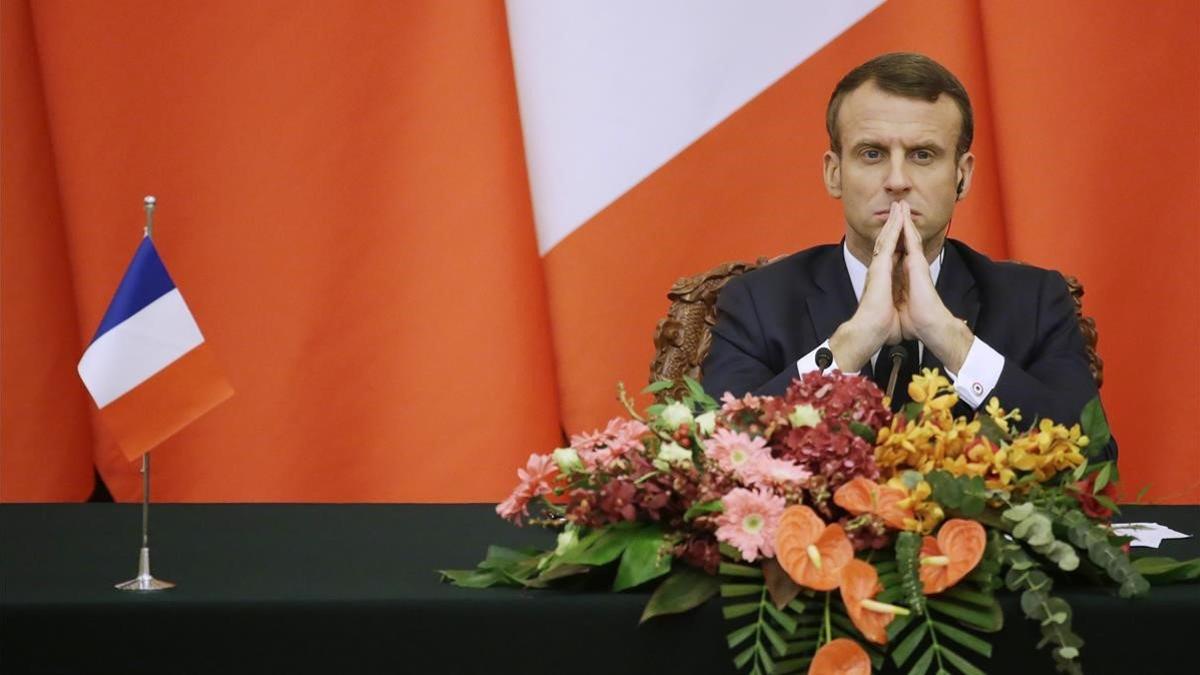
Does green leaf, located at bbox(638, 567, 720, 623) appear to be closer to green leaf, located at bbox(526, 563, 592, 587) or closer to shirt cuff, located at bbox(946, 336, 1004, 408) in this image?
green leaf, located at bbox(526, 563, 592, 587)

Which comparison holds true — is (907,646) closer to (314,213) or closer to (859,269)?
(859,269)

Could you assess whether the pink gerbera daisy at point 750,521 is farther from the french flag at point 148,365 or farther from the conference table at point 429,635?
the french flag at point 148,365

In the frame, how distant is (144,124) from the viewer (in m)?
3.90

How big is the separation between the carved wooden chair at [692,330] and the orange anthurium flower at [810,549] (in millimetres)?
1565

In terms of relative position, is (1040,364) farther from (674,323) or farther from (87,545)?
(87,545)

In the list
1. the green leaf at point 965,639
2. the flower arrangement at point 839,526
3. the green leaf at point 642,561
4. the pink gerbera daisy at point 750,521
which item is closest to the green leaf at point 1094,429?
the flower arrangement at point 839,526

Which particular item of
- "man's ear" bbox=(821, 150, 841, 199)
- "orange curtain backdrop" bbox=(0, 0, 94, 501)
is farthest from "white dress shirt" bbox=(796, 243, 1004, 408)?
"orange curtain backdrop" bbox=(0, 0, 94, 501)

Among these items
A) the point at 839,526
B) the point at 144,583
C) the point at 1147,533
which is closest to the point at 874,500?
the point at 839,526

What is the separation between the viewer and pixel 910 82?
3.11 metres

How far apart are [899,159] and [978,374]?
494 millimetres

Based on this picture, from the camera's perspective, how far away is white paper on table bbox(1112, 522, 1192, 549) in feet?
7.39

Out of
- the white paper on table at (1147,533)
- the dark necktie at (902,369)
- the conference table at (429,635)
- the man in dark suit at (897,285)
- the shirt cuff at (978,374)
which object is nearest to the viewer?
the conference table at (429,635)

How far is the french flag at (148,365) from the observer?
209 cm

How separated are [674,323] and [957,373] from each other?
74 cm
